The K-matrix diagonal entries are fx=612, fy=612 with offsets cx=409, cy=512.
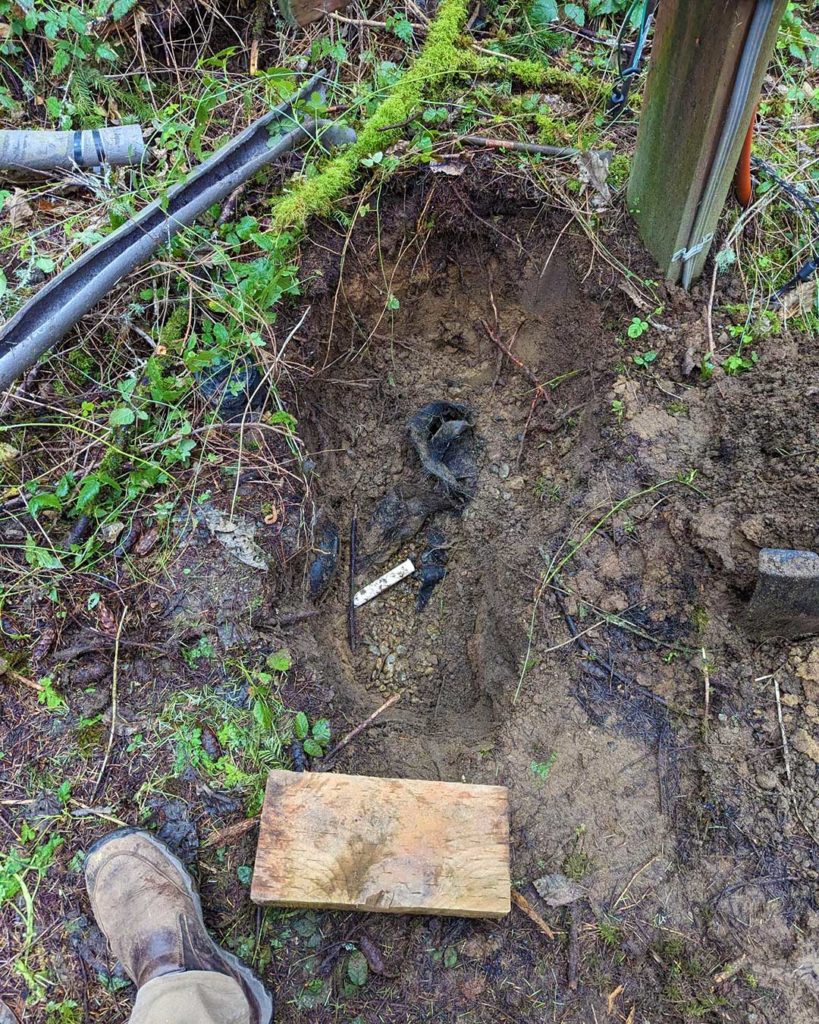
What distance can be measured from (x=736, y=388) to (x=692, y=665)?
103cm

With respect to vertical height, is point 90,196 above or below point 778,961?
above

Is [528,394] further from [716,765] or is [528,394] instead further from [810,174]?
[716,765]

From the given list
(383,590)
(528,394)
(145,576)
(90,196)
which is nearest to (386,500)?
(383,590)

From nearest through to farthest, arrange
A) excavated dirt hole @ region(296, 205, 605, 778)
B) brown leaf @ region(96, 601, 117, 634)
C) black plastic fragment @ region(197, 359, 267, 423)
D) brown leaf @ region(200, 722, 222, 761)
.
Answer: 1. brown leaf @ region(200, 722, 222, 761)
2. brown leaf @ region(96, 601, 117, 634)
3. black plastic fragment @ region(197, 359, 267, 423)
4. excavated dirt hole @ region(296, 205, 605, 778)

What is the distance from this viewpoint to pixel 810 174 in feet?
8.45

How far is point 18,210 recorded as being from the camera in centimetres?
267

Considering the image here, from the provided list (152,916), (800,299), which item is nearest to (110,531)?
(152,916)

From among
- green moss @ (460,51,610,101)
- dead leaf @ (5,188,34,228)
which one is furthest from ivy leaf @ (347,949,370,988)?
green moss @ (460,51,610,101)

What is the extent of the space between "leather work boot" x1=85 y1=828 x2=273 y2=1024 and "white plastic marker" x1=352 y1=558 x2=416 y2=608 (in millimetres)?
1148

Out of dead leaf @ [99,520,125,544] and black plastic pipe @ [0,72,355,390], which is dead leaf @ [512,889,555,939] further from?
black plastic pipe @ [0,72,355,390]

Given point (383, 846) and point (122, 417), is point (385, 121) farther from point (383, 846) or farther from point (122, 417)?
point (383, 846)

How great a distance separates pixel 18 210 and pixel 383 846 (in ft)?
9.66

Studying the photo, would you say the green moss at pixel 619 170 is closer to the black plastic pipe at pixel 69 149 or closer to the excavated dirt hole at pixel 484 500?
the excavated dirt hole at pixel 484 500

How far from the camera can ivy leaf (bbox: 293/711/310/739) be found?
2.01m
